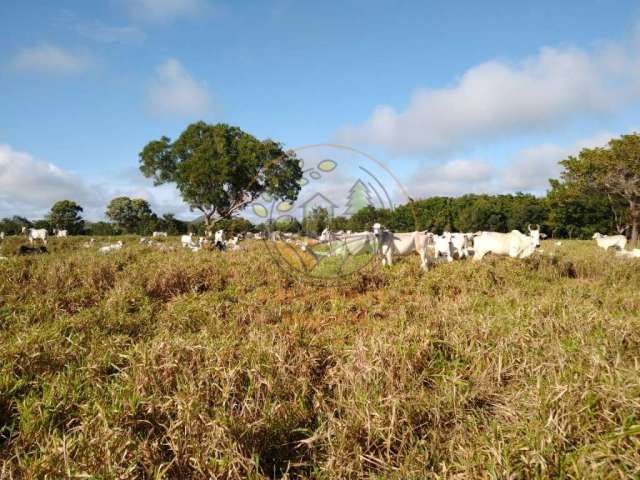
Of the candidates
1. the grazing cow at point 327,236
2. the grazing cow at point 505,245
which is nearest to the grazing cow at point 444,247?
the grazing cow at point 505,245

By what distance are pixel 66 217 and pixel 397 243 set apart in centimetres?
6999

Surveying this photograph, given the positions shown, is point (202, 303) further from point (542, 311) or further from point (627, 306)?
point (627, 306)

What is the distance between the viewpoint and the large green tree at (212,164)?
27.6 meters

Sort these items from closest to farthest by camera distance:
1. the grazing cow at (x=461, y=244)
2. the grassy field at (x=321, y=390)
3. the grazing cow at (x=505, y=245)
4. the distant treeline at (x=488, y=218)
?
the grassy field at (x=321, y=390) < the grazing cow at (x=505, y=245) < the grazing cow at (x=461, y=244) < the distant treeline at (x=488, y=218)

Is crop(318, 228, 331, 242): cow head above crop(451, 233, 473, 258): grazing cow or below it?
above

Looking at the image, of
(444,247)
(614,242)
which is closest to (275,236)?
(444,247)

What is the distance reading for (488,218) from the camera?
52656 millimetres

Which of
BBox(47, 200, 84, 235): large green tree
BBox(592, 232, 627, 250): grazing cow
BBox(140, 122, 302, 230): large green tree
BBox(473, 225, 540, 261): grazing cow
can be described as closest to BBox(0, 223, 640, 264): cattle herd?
BBox(473, 225, 540, 261): grazing cow

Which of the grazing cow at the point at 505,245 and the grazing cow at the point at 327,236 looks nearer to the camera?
the grazing cow at the point at 327,236

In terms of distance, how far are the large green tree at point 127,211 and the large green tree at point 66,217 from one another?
Result: 20.2ft

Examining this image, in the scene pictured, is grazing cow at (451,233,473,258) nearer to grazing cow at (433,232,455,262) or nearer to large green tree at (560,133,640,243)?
grazing cow at (433,232,455,262)

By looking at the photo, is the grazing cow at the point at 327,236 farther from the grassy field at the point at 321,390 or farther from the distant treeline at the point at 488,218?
the distant treeline at the point at 488,218

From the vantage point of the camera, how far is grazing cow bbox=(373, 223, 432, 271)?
9383 millimetres

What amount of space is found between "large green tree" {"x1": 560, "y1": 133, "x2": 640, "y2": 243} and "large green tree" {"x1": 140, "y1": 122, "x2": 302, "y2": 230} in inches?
824
